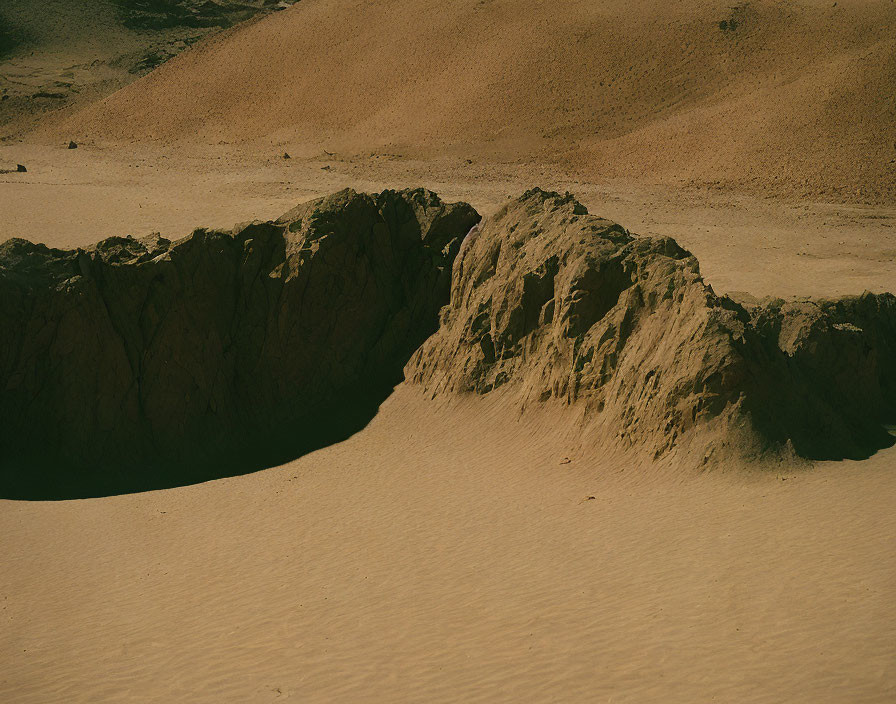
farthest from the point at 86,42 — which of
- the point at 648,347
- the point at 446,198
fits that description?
the point at 648,347

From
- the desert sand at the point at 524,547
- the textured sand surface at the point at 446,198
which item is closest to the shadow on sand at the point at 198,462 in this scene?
the desert sand at the point at 524,547

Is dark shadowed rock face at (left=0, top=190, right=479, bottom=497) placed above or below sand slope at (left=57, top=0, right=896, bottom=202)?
below

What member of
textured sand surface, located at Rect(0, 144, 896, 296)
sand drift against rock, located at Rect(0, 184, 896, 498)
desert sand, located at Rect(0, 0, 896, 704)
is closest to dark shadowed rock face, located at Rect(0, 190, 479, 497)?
sand drift against rock, located at Rect(0, 184, 896, 498)

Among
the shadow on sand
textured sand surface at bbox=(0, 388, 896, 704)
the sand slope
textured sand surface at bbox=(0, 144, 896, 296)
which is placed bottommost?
the shadow on sand

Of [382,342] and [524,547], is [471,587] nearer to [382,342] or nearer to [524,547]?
[524,547]

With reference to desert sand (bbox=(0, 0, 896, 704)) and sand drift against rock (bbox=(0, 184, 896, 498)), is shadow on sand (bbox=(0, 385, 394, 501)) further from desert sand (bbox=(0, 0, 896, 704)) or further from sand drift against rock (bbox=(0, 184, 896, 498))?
desert sand (bbox=(0, 0, 896, 704))

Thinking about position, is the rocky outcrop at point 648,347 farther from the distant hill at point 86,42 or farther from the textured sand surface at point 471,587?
the distant hill at point 86,42

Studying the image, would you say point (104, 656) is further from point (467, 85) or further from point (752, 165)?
point (467, 85)
